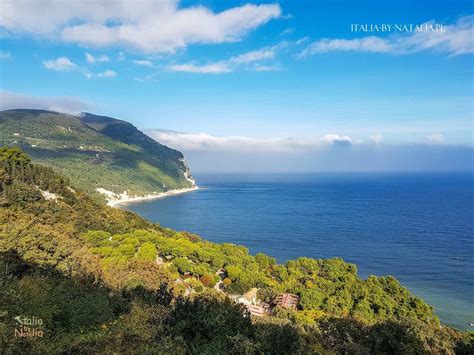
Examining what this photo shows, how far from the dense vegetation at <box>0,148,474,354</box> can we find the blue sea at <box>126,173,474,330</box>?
21.2 meters

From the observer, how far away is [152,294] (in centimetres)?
1891

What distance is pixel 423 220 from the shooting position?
364 ft

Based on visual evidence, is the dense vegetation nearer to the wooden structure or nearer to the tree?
the tree

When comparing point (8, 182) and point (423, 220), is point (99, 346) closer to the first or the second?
point (8, 182)

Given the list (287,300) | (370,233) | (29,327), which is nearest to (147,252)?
(287,300)

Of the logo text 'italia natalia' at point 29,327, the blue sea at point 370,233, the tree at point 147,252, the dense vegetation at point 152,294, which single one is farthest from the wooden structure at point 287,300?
the logo text 'italia natalia' at point 29,327

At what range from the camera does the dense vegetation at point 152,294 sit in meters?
12.0

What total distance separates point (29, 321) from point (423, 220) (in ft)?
395

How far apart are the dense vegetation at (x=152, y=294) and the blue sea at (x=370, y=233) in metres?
21.2

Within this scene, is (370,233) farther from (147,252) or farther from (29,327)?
(29,327)

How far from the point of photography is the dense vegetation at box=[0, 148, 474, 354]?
39.5ft

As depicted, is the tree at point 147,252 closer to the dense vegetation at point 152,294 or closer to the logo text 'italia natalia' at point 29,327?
the dense vegetation at point 152,294

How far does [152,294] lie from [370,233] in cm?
8675

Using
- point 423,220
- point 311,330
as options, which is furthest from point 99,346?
point 423,220
